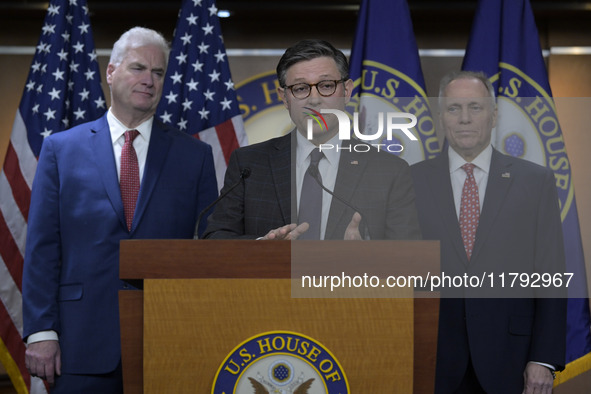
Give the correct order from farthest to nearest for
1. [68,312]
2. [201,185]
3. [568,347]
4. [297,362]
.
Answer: [568,347] < [201,185] < [68,312] < [297,362]

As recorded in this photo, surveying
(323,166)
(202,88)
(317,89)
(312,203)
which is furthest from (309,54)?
(202,88)

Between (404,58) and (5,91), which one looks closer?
(404,58)

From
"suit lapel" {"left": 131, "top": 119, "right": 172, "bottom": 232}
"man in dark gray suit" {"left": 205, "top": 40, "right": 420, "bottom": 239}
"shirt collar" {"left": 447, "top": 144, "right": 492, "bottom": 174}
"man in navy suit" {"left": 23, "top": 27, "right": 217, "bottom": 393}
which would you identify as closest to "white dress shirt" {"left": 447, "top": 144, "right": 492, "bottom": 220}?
"shirt collar" {"left": 447, "top": 144, "right": 492, "bottom": 174}

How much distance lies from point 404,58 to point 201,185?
1531 millimetres

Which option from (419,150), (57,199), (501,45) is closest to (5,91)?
(57,199)

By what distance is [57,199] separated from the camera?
2.59 meters

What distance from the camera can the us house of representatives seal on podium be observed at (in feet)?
4.67

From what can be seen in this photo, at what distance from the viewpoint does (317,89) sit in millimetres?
2170

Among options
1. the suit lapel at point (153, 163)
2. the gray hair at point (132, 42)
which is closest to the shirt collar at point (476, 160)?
the suit lapel at point (153, 163)

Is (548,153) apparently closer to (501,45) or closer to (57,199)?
(501,45)

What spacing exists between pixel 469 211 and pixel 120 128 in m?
1.36

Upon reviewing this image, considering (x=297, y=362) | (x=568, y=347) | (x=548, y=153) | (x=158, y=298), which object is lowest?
(x=568, y=347)

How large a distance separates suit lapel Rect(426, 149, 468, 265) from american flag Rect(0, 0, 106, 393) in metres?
1.85

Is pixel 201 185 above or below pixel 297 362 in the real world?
above
